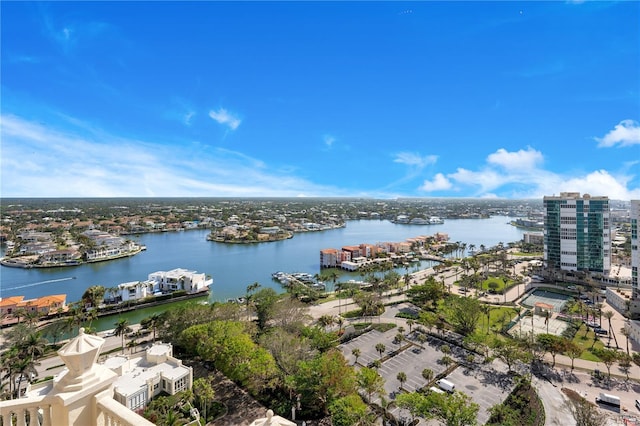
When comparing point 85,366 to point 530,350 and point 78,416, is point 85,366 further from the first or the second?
point 530,350

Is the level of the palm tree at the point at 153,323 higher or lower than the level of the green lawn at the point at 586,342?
higher

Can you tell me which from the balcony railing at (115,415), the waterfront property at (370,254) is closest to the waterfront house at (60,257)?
the waterfront property at (370,254)

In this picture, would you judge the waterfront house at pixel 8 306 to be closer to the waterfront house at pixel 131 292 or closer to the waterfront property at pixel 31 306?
the waterfront property at pixel 31 306

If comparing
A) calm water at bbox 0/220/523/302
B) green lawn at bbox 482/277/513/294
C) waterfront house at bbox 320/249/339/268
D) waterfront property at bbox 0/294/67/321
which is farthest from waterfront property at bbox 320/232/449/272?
waterfront property at bbox 0/294/67/321

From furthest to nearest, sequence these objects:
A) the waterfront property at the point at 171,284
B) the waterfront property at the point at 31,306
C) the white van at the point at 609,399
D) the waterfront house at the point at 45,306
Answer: the waterfront property at the point at 171,284
the waterfront house at the point at 45,306
the waterfront property at the point at 31,306
the white van at the point at 609,399

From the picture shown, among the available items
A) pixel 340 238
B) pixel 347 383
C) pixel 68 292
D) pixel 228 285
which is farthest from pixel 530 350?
pixel 340 238

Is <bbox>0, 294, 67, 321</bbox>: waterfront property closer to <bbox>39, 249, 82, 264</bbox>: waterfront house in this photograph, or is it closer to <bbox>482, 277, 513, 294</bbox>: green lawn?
<bbox>39, 249, 82, 264</bbox>: waterfront house
